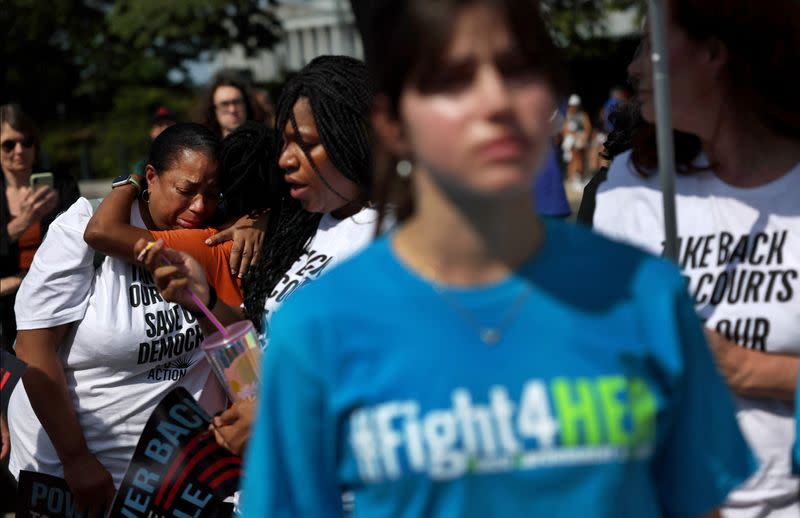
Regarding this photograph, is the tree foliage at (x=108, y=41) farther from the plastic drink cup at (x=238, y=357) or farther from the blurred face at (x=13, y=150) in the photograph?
the plastic drink cup at (x=238, y=357)

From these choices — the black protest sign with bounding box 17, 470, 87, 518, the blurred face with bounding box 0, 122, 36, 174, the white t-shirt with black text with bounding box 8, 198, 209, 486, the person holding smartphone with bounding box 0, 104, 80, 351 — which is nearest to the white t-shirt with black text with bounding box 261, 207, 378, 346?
the white t-shirt with black text with bounding box 8, 198, 209, 486

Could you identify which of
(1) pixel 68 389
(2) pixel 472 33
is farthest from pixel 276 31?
(2) pixel 472 33

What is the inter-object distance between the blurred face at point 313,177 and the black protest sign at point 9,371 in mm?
1061

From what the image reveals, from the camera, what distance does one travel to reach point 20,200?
629 centimetres

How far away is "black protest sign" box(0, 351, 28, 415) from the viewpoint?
3621 millimetres

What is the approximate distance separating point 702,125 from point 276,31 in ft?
99.3

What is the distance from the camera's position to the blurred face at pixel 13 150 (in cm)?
637

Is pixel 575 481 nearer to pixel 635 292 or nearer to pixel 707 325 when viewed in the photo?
pixel 635 292

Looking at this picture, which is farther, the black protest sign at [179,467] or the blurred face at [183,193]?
the blurred face at [183,193]

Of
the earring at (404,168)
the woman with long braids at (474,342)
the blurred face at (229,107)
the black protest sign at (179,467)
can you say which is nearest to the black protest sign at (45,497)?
the black protest sign at (179,467)

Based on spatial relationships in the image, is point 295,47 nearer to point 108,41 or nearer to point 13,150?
point 108,41

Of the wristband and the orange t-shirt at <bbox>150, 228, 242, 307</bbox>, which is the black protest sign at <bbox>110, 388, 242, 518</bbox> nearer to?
the wristband

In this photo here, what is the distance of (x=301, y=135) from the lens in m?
3.27

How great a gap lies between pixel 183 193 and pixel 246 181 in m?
0.26
